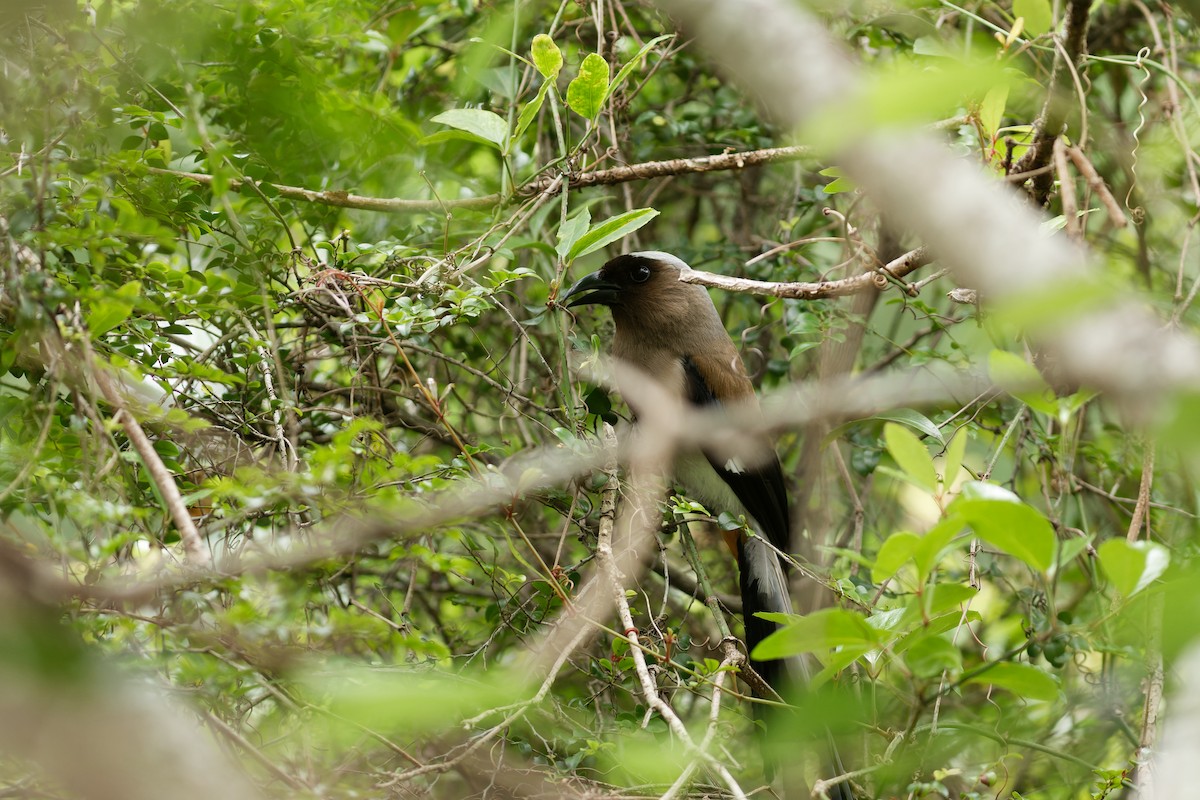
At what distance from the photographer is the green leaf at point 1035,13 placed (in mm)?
2045

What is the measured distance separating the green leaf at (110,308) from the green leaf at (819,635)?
1.17m

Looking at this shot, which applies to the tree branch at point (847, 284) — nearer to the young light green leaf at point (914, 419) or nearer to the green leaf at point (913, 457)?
the young light green leaf at point (914, 419)

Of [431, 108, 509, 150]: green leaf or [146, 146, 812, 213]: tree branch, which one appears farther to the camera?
[146, 146, 812, 213]: tree branch

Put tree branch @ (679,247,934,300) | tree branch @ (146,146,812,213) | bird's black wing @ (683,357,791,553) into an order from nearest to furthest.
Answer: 1. tree branch @ (679,247,934,300)
2. tree branch @ (146,146,812,213)
3. bird's black wing @ (683,357,791,553)

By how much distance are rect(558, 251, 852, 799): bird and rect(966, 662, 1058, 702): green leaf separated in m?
2.01

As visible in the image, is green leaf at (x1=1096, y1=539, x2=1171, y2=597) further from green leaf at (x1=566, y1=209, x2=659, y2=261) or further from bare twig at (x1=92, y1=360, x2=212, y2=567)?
green leaf at (x1=566, y1=209, x2=659, y2=261)

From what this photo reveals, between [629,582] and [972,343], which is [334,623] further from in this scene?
[972,343]

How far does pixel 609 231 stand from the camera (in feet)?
8.35

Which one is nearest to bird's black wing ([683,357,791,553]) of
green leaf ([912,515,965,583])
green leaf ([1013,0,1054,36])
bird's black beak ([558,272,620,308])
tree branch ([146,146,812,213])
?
bird's black beak ([558,272,620,308])

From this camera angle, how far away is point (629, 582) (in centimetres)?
295

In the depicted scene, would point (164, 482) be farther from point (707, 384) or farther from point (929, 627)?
point (707, 384)

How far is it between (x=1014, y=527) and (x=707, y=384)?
8.79 feet

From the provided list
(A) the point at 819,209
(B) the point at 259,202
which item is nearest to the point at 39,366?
(B) the point at 259,202

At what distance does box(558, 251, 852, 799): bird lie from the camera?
3428 millimetres
